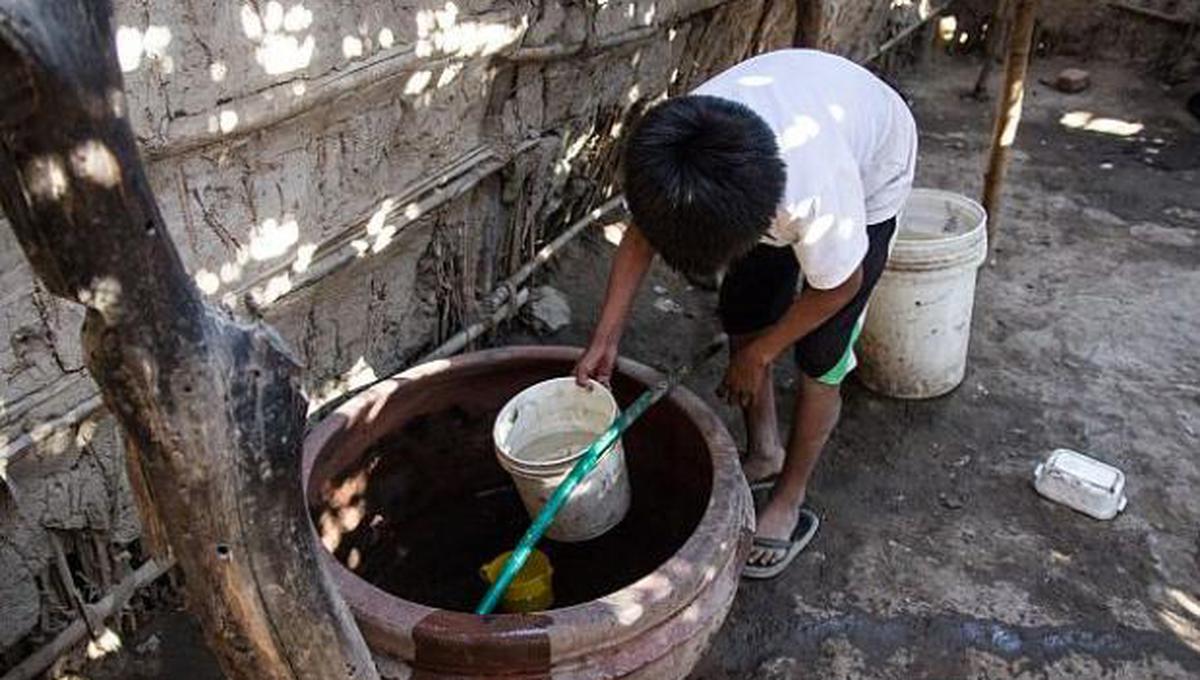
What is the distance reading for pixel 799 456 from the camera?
2.72 m

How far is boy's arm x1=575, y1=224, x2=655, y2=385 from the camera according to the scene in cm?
230

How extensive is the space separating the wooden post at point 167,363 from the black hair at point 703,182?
2.63 feet

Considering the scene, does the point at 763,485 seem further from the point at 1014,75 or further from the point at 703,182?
the point at 1014,75

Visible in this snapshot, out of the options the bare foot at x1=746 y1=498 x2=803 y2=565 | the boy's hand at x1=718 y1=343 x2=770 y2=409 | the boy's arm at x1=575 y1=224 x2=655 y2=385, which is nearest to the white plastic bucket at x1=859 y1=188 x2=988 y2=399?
the bare foot at x1=746 y1=498 x2=803 y2=565

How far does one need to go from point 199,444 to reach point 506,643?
756mm

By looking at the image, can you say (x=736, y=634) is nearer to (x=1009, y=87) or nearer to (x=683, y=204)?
(x=683, y=204)

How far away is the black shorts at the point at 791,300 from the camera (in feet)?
8.00

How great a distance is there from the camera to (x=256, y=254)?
2.40m

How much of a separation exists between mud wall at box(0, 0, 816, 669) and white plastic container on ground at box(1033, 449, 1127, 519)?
5.83ft

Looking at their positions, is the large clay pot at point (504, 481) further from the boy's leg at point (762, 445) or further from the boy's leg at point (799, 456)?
the boy's leg at point (762, 445)

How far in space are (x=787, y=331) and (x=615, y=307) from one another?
1.30 feet

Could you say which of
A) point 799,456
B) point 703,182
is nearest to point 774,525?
point 799,456

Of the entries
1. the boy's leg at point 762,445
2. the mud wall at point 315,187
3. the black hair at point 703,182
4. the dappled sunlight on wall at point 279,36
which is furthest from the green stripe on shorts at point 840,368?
the dappled sunlight on wall at point 279,36

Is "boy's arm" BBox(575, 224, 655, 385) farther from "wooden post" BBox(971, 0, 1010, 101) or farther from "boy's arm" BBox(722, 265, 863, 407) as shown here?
"wooden post" BBox(971, 0, 1010, 101)
